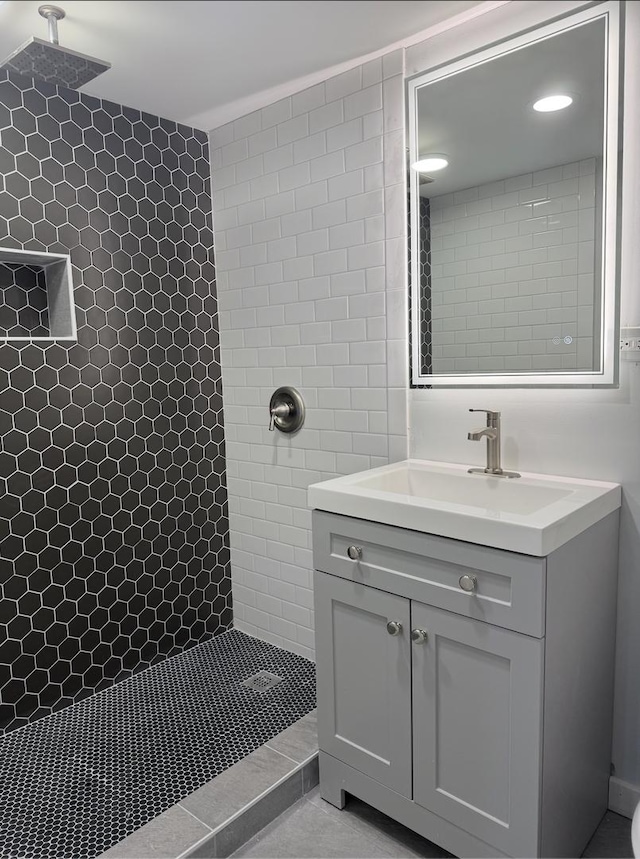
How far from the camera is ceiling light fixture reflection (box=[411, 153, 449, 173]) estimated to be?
6.43 feet

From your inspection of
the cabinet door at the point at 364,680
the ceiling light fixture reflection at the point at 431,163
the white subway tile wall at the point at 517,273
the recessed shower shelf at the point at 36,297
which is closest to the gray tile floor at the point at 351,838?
the cabinet door at the point at 364,680

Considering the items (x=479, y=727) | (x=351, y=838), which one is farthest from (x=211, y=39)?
(x=351, y=838)

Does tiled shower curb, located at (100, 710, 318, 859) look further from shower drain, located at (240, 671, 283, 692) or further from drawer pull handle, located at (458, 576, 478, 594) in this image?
drawer pull handle, located at (458, 576, 478, 594)

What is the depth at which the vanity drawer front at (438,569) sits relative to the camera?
52.7 inches

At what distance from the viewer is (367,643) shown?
1681 millimetres

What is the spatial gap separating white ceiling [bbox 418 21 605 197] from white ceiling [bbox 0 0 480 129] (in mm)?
288

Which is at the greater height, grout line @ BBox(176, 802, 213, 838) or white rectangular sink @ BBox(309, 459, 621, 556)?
white rectangular sink @ BBox(309, 459, 621, 556)

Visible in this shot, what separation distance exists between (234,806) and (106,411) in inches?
56.5

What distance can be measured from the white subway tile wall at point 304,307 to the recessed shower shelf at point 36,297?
72 centimetres

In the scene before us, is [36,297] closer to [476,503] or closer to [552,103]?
[476,503]

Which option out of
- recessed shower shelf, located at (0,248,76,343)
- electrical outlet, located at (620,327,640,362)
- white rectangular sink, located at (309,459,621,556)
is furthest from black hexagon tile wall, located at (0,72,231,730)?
electrical outlet, located at (620,327,640,362)

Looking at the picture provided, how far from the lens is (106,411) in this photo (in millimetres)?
2365

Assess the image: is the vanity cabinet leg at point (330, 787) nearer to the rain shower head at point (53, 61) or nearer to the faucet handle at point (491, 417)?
the faucet handle at point (491, 417)

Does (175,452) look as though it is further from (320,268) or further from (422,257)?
(422,257)
